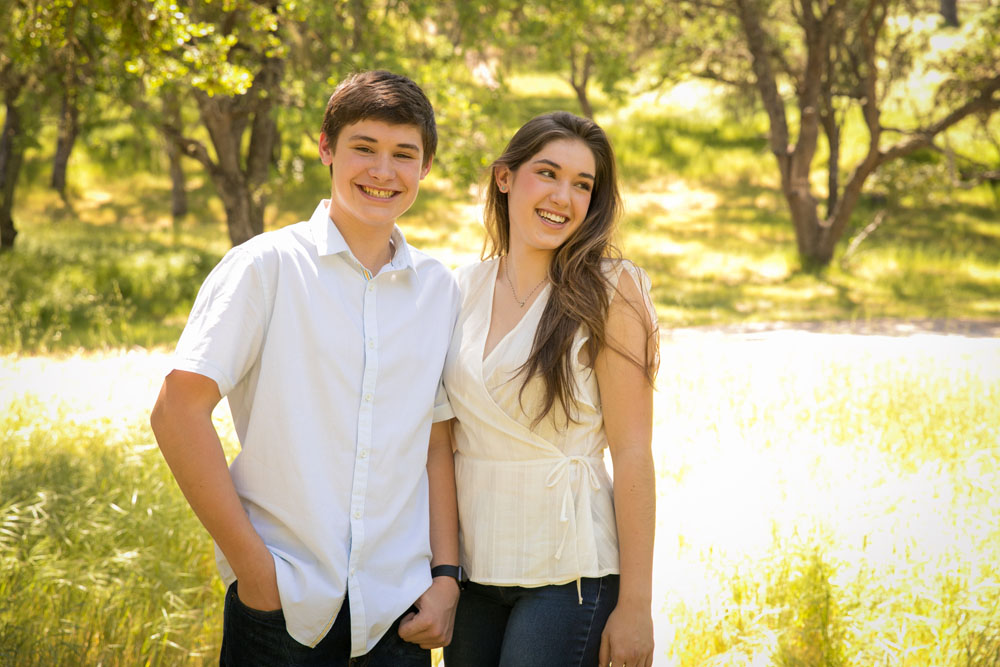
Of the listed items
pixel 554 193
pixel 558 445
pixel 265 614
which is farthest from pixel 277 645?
pixel 554 193

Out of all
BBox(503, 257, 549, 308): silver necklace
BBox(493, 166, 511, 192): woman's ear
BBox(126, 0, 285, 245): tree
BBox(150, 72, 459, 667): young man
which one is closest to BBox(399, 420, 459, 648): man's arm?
BBox(150, 72, 459, 667): young man

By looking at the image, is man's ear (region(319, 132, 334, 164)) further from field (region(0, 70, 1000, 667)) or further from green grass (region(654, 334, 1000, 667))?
green grass (region(654, 334, 1000, 667))

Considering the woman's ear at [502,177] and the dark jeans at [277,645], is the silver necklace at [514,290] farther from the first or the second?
the dark jeans at [277,645]

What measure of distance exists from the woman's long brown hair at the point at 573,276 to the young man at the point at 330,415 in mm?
313

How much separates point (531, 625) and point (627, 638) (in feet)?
0.87

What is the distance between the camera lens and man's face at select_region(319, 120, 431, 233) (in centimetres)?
244

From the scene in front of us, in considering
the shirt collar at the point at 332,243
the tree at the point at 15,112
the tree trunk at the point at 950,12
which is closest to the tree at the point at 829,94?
the tree at the point at 15,112

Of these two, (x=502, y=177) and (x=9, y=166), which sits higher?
(x=9, y=166)

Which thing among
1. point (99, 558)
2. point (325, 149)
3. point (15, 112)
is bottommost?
point (99, 558)

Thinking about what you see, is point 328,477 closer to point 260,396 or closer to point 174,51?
point 260,396

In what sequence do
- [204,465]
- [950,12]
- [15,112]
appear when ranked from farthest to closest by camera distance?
[950,12]
[15,112]
[204,465]

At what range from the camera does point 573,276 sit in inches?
104

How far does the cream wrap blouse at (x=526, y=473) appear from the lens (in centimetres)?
256

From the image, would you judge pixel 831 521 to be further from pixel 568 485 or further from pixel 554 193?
pixel 554 193
